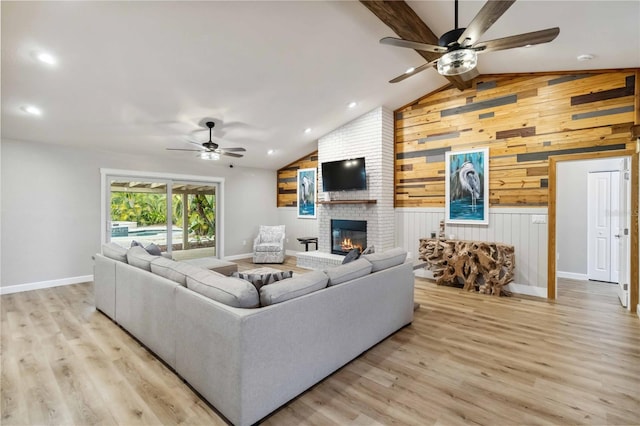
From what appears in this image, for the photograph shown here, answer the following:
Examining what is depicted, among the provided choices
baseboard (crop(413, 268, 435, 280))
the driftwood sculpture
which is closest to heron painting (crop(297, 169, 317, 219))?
baseboard (crop(413, 268, 435, 280))

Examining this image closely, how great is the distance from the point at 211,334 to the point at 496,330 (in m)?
3.06

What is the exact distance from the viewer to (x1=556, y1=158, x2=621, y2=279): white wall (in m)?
5.54

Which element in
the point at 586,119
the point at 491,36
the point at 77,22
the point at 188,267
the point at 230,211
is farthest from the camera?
the point at 230,211

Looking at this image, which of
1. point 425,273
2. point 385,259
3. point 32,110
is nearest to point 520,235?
point 425,273

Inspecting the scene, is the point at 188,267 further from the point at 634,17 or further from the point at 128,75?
the point at 634,17

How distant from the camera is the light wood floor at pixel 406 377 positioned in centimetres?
200

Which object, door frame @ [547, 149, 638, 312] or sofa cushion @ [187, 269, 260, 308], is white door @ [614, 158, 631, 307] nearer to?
door frame @ [547, 149, 638, 312]

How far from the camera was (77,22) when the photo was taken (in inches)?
108

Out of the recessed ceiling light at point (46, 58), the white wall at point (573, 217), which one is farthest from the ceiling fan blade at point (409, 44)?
the white wall at point (573, 217)

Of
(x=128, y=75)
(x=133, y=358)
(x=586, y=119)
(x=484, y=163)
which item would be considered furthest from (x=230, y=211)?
(x=586, y=119)

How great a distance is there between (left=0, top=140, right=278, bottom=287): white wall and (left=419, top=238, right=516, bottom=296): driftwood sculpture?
5.91 m

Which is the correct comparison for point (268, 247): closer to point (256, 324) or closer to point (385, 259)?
point (385, 259)

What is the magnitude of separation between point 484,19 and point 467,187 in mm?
3579

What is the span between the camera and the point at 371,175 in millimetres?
6070
